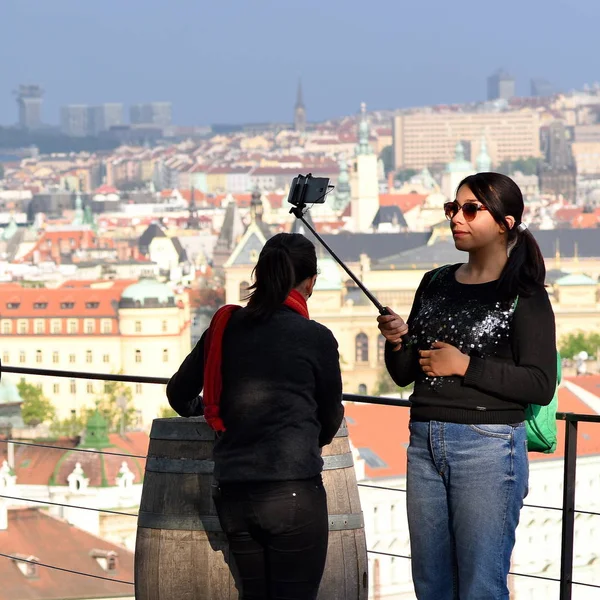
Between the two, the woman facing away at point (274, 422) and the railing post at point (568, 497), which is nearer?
the woman facing away at point (274, 422)

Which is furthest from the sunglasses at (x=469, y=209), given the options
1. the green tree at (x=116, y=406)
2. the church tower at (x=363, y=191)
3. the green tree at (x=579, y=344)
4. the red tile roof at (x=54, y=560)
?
the church tower at (x=363, y=191)

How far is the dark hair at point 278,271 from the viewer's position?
11.7 ft

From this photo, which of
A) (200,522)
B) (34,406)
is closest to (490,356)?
(200,522)

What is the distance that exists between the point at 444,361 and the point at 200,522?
72cm

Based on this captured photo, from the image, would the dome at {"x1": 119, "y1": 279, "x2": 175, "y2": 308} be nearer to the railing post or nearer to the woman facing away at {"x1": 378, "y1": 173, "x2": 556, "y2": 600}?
the railing post

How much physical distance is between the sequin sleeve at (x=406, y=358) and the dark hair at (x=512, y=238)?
18 centimetres

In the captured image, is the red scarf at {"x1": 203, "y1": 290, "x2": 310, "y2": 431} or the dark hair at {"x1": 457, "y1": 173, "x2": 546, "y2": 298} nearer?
the dark hair at {"x1": 457, "y1": 173, "x2": 546, "y2": 298}

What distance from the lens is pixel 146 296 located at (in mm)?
62406

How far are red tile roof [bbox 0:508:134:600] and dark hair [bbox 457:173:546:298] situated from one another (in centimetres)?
1153

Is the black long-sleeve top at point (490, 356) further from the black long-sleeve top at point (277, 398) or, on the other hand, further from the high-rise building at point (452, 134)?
the high-rise building at point (452, 134)

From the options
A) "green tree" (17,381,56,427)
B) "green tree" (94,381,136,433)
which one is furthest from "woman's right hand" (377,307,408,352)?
"green tree" (17,381,56,427)

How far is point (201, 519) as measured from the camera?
3.92 metres

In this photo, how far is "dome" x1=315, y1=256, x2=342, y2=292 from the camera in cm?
6625

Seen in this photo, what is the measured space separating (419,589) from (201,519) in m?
0.55
